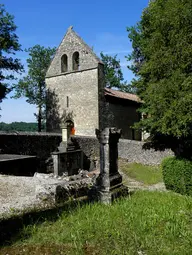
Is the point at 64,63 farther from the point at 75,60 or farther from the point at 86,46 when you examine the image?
the point at 86,46

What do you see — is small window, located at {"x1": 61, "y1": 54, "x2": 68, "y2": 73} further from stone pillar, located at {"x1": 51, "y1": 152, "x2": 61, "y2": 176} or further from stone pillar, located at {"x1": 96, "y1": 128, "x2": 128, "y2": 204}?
stone pillar, located at {"x1": 96, "y1": 128, "x2": 128, "y2": 204}

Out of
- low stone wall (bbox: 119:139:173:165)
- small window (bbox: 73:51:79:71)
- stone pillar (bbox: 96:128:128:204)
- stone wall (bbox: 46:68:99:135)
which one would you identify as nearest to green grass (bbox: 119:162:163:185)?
low stone wall (bbox: 119:139:173:165)

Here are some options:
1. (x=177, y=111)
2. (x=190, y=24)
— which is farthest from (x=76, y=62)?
(x=177, y=111)

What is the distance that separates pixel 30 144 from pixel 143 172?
752 cm

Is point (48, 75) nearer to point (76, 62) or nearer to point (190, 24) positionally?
point (76, 62)

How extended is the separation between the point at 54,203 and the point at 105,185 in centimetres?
160

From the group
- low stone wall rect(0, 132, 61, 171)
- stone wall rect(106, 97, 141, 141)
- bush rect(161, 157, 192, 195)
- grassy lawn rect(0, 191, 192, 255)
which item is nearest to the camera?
grassy lawn rect(0, 191, 192, 255)

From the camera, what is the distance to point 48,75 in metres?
23.5

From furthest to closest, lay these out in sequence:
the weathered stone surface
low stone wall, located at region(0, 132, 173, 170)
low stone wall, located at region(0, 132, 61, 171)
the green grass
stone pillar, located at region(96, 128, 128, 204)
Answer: low stone wall, located at region(0, 132, 173, 170), low stone wall, located at region(0, 132, 61, 171), the green grass, the weathered stone surface, stone pillar, located at region(96, 128, 128, 204)

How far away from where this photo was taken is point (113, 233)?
150 inches

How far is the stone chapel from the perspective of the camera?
2033cm

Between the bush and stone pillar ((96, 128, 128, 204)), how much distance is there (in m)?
3.48

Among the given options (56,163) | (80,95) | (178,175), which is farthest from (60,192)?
(80,95)

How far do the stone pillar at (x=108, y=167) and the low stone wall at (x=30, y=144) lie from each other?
9.42m
